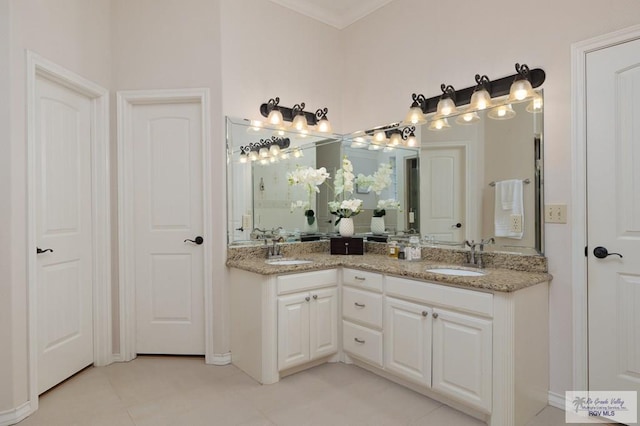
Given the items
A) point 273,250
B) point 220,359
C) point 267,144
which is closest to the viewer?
point 220,359

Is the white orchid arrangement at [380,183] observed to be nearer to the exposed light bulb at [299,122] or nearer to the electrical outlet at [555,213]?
the exposed light bulb at [299,122]

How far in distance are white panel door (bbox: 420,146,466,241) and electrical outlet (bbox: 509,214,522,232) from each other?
341 mm

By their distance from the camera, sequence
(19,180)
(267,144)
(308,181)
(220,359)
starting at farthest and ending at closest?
(308,181)
(267,144)
(220,359)
(19,180)

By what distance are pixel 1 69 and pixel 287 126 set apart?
6.39 feet

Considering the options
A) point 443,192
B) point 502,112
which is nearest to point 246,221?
point 443,192

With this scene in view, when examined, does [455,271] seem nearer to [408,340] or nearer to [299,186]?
[408,340]

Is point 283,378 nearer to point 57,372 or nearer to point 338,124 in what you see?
point 57,372

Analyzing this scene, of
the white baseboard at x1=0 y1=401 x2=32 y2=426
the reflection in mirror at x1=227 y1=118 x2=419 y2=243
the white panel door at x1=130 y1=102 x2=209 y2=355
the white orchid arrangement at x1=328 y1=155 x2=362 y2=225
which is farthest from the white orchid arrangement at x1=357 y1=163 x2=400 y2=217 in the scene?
the white baseboard at x1=0 y1=401 x2=32 y2=426

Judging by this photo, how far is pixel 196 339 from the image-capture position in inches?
118

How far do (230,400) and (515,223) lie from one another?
2136 mm

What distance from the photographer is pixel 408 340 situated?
236 centimetres

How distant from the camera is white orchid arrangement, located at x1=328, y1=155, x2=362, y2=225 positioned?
3.36 metres

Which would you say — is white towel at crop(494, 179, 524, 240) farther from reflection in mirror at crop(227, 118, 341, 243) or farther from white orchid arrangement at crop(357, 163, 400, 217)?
reflection in mirror at crop(227, 118, 341, 243)

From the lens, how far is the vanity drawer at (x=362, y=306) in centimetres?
257
